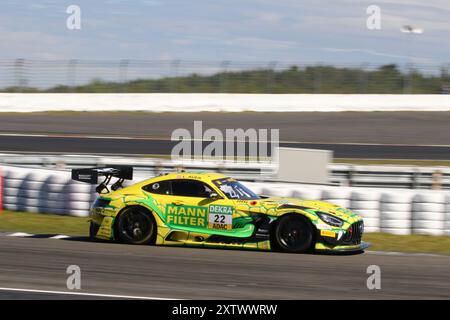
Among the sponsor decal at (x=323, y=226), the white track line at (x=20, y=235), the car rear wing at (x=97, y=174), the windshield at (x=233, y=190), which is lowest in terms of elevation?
the white track line at (x=20, y=235)

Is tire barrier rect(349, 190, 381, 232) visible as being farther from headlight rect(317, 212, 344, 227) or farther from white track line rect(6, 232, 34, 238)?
white track line rect(6, 232, 34, 238)

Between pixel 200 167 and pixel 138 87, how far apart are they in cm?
1631

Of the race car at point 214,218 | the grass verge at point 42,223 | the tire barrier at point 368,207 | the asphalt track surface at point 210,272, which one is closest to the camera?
the asphalt track surface at point 210,272

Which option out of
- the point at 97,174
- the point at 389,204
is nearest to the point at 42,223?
the point at 97,174

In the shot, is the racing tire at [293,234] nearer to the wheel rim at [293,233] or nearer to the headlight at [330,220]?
the wheel rim at [293,233]

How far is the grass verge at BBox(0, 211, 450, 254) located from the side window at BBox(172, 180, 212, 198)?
2397 millimetres

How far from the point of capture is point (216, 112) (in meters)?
29.3

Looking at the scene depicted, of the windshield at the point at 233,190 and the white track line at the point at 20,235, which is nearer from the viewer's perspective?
the windshield at the point at 233,190

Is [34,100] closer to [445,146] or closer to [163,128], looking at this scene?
[163,128]

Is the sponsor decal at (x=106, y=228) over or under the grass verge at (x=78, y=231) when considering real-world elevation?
over

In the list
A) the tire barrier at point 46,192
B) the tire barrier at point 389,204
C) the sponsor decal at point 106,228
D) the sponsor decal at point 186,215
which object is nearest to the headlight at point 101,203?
the sponsor decal at point 106,228

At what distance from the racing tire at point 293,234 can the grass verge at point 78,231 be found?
168 centimetres

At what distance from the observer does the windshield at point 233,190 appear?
1109 centimetres
